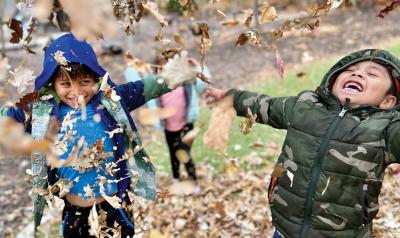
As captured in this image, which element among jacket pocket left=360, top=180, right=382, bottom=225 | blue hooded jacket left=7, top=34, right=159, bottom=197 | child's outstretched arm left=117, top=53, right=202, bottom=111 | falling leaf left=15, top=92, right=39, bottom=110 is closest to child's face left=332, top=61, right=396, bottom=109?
jacket pocket left=360, top=180, right=382, bottom=225

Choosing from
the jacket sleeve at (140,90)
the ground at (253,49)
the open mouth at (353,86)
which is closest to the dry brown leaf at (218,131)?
the jacket sleeve at (140,90)

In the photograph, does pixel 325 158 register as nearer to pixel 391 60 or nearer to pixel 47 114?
pixel 391 60

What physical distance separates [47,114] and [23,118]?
0.87 feet

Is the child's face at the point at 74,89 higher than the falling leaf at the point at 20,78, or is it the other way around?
the falling leaf at the point at 20,78

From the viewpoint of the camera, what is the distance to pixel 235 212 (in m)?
4.96

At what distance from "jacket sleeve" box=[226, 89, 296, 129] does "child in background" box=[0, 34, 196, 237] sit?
1.46 feet

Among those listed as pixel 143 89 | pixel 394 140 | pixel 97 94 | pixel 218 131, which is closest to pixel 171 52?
pixel 143 89

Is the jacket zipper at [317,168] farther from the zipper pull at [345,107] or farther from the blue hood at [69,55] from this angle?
the blue hood at [69,55]

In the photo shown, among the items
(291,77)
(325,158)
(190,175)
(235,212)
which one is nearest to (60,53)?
(325,158)

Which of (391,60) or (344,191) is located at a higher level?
(391,60)

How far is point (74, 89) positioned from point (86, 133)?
0.28m

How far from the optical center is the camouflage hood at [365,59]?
8.46ft

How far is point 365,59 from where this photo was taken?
2621mm

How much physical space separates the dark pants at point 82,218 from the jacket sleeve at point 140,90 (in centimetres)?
69
